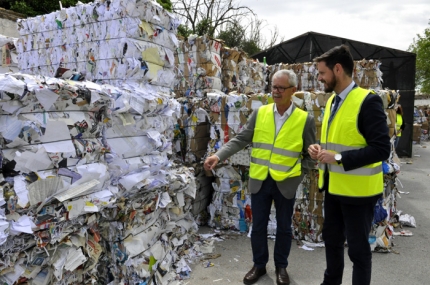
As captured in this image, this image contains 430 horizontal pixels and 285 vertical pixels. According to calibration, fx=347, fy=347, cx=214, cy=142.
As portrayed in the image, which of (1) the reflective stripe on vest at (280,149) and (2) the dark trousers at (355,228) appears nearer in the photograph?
(2) the dark trousers at (355,228)

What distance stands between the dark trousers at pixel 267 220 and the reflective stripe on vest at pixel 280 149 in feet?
0.35

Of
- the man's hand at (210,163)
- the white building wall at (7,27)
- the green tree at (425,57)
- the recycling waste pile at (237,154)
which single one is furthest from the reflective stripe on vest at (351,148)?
the green tree at (425,57)

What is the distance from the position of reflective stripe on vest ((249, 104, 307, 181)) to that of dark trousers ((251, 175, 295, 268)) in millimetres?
107

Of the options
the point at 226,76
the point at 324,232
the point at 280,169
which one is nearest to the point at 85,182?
the point at 280,169

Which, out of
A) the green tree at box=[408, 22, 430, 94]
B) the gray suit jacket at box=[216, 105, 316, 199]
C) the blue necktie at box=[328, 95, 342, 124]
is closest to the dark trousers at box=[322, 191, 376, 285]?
the gray suit jacket at box=[216, 105, 316, 199]

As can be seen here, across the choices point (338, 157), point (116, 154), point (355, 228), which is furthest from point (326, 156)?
point (116, 154)

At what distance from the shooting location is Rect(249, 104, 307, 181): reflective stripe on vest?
2.83 m

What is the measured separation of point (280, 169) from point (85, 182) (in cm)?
149

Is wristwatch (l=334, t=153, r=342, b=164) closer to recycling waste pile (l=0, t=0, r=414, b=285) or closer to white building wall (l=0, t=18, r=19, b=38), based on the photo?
recycling waste pile (l=0, t=0, r=414, b=285)

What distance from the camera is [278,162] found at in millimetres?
2832

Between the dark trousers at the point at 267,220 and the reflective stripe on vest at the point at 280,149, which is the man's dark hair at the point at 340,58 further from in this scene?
the dark trousers at the point at 267,220

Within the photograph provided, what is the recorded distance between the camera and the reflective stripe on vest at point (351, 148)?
2.20m

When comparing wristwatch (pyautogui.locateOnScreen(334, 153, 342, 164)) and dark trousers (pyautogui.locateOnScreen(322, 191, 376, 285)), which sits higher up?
wristwatch (pyautogui.locateOnScreen(334, 153, 342, 164))

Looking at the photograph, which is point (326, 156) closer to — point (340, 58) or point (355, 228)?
point (355, 228)
